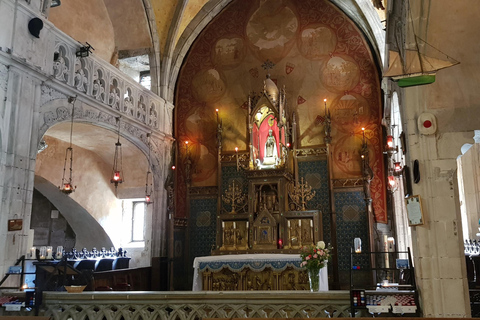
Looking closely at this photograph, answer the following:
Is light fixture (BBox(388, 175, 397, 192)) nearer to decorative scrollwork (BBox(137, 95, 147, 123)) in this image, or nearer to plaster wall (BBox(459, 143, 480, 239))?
plaster wall (BBox(459, 143, 480, 239))

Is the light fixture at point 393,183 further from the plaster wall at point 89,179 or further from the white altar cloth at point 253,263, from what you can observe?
the plaster wall at point 89,179

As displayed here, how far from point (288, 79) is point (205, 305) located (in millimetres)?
10728

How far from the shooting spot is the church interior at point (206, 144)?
9.78 metres

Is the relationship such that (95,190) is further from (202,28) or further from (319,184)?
(319,184)

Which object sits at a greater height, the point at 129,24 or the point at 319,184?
the point at 129,24

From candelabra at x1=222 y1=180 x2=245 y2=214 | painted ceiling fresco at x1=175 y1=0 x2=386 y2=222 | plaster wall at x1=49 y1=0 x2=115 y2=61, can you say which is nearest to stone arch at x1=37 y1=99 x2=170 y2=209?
painted ceiling fresco at x1=175 y1=0 x2=386 y2=222

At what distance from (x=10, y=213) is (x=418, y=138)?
779 cm

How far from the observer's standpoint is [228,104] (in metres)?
15.7

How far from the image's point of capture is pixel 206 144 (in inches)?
619

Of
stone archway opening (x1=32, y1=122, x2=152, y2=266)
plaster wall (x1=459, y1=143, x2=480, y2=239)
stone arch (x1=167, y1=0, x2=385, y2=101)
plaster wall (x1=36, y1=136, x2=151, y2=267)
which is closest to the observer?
plaster wall (x1=459, y1=143, x2=480, y2=239)

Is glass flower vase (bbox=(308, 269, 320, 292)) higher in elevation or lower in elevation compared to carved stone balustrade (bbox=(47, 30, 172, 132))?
lower

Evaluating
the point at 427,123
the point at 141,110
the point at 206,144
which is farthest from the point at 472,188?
the point at 141,110

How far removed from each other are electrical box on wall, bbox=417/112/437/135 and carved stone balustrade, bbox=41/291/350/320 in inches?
112

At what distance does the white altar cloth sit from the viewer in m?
10.4
